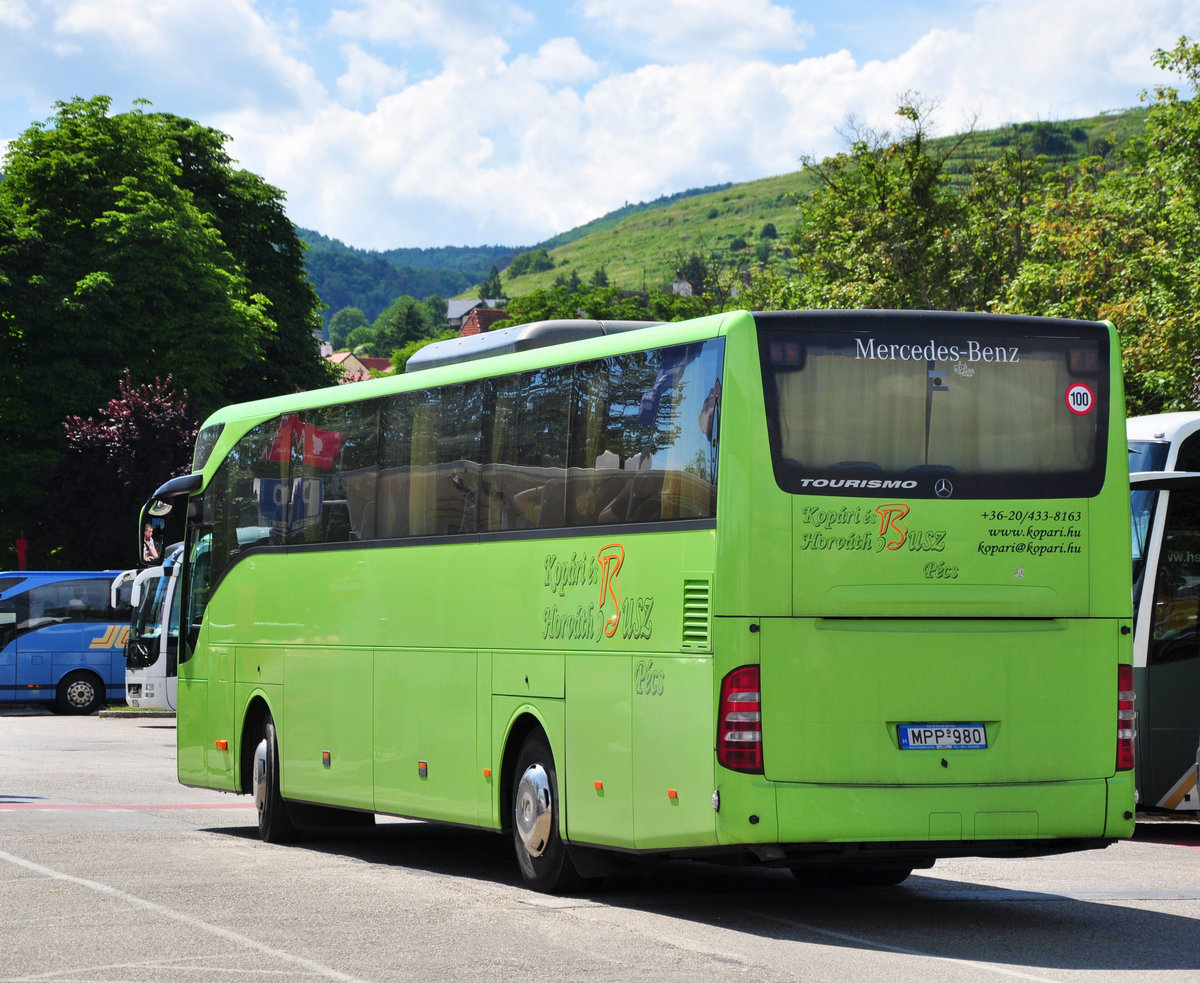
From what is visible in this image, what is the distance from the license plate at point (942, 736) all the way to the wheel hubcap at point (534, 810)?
8.19 feet

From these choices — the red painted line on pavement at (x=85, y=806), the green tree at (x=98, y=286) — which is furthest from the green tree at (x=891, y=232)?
the red painted line on pavement at (x=85, y=806)

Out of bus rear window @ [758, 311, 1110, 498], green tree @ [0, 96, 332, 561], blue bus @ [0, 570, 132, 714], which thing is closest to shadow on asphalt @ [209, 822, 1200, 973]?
bus rear window @ [758, 311, 1110, 498]

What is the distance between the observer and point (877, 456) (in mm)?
9938

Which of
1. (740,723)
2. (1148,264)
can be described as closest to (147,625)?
(1148,264)

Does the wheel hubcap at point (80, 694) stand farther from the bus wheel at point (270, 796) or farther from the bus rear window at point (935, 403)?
the bus rear window at point (935, 403)

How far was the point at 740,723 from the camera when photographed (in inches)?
380

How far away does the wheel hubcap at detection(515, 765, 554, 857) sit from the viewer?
1140 centimetres

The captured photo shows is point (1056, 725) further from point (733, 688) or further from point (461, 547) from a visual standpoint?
point (461, 547)

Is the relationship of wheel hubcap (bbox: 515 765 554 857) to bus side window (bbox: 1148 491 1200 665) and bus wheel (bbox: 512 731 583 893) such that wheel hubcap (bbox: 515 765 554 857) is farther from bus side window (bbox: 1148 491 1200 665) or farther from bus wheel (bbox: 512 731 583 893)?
bus side window (bbox: 1148 491 1200 665)

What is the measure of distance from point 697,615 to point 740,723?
0.64m

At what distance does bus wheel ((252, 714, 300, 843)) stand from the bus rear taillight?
6.65m

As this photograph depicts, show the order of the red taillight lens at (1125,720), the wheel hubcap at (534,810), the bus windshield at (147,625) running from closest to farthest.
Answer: the red taillight lens at (1125,720) → the wheel hubcap at (534,810) → the bus windshield at (147,625)

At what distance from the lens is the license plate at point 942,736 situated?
9.88 meters

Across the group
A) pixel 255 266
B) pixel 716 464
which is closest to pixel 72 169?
pixel 255 266
